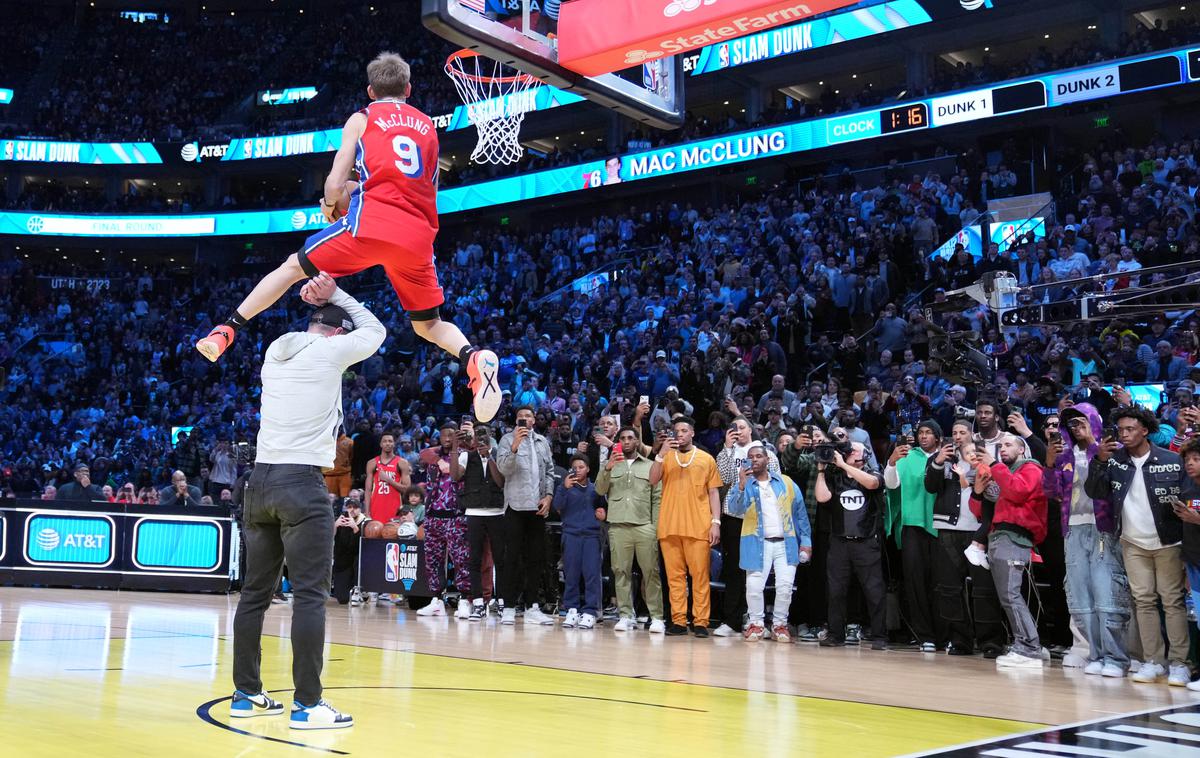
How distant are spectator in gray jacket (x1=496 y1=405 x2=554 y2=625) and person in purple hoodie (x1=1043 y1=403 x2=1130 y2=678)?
5.13 m

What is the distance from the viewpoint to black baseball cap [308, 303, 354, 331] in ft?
17.2

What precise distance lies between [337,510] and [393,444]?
167cm

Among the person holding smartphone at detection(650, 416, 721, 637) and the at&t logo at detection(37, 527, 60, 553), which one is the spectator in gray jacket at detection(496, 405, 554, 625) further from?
the at&t logo at detection(37, 527, 60, 553)

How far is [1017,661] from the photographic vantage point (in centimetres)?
840

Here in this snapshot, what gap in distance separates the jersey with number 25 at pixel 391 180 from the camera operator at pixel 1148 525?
5262 millimetres

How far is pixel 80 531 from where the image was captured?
580 inches

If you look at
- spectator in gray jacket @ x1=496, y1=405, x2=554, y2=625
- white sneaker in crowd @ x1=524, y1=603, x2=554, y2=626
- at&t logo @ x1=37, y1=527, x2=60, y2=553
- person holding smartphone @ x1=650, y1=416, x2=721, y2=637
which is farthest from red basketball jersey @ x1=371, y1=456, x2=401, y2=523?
at&t logo @ x1=37, y1=527, x2=60, y2=553

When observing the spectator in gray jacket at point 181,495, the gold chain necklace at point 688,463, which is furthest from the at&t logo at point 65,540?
the gold chain necklace at point 688,463

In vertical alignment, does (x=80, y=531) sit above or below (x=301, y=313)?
below

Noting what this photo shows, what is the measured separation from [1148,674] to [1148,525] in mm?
1026

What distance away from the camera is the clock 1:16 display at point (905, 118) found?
23.1 metres

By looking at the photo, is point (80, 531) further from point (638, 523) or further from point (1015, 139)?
point (1015, 139)

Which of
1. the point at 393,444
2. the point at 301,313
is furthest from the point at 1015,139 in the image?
the point at 301,313

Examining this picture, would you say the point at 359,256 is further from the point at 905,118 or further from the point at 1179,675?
the point at 905,118
